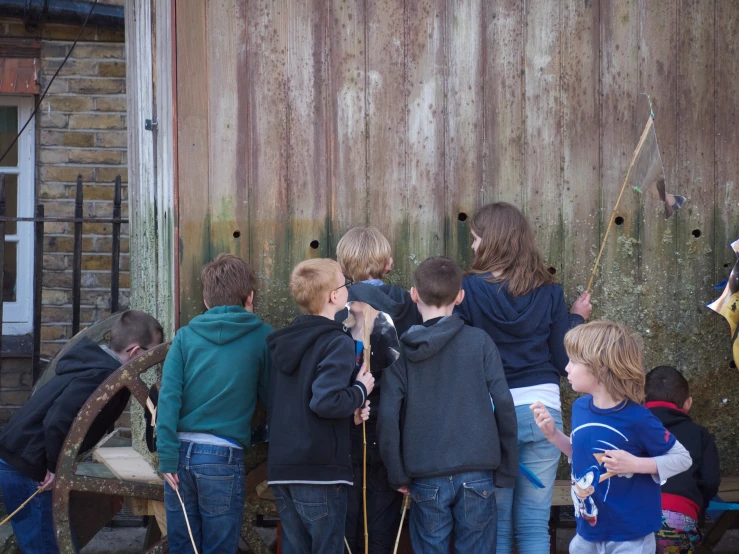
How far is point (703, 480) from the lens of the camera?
3.45 metres

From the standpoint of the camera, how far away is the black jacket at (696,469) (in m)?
3.41

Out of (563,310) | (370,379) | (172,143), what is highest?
(172,143)

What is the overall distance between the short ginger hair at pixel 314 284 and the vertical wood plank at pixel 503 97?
1.05 m

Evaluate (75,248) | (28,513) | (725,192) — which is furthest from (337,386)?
(75,248)

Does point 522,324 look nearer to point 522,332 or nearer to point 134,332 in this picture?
point 522,332

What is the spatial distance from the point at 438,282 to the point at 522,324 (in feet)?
1.35

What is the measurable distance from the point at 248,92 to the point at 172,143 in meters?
0.38

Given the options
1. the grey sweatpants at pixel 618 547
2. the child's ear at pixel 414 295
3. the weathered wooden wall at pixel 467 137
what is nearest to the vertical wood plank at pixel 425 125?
the weathered wooden wall at pixel 467 137

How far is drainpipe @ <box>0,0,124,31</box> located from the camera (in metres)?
5.71

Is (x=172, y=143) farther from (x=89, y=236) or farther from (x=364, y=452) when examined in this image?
(x=89, y=236)

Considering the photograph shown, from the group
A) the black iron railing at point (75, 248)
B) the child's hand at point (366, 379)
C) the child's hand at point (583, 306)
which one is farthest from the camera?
the black iron railing at point (75, 248)

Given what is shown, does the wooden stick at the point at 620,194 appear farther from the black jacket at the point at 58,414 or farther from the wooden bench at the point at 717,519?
the black jacket at the point at 58,414

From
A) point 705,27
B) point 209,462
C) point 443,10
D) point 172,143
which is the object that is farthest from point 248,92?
point 705,27

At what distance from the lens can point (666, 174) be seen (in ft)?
13.1
